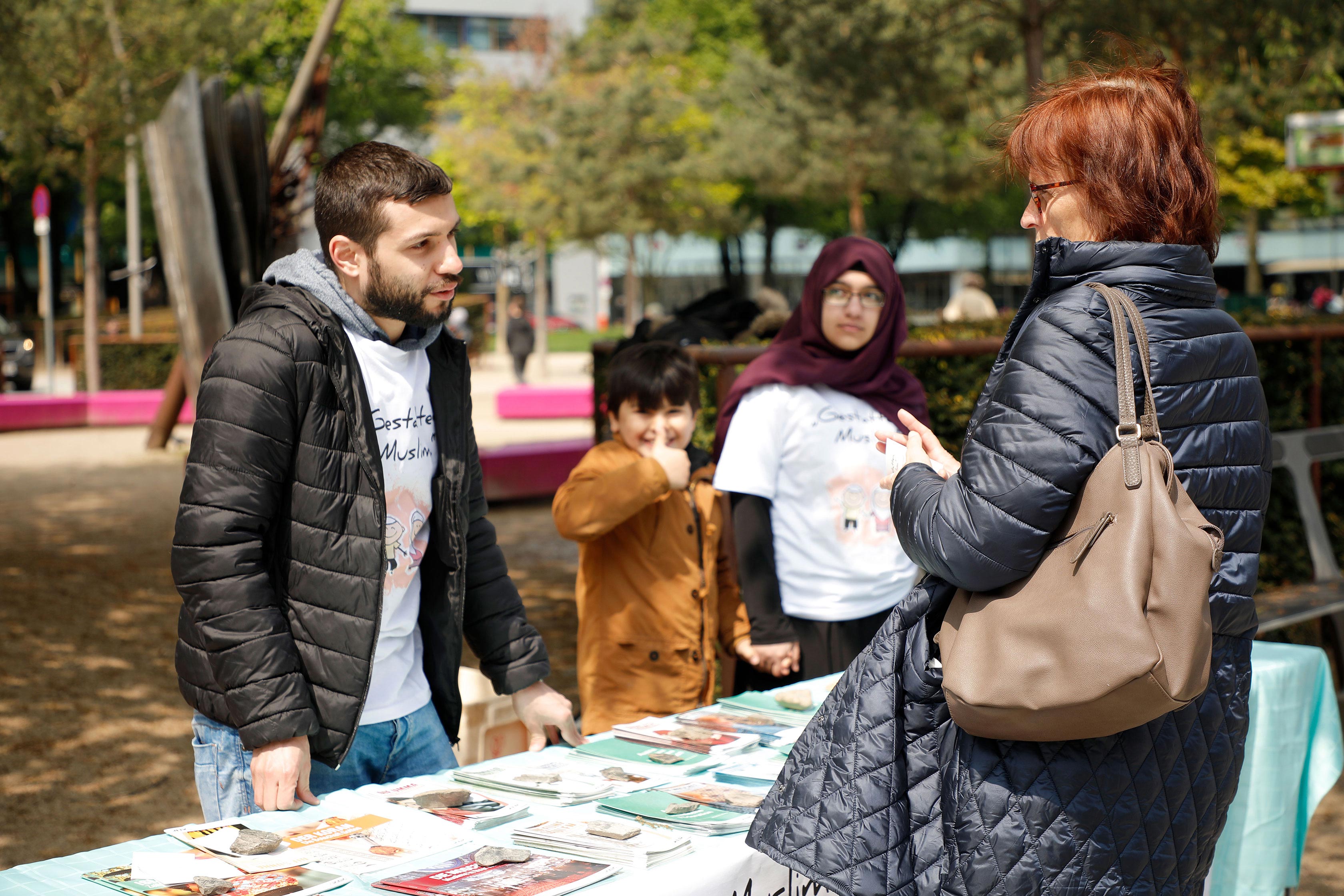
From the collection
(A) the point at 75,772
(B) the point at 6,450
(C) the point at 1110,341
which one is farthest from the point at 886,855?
(B) the point at 6,450

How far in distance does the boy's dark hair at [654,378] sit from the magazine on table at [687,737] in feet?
3.43

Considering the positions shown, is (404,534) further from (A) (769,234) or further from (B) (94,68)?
(A) (769,234)

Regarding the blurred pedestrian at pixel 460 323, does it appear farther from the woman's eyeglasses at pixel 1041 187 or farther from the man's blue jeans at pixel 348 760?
the woman's eyeglasses at pixel 1041 187

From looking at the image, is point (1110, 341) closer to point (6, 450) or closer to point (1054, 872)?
point (1054, 872)

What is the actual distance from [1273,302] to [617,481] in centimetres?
4444

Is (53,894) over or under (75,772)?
over

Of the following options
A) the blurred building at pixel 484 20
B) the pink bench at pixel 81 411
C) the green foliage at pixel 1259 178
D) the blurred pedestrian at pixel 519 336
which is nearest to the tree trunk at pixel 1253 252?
the green foliage at pixel 1259 178

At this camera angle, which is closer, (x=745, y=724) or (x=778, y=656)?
(x=745, y=724)

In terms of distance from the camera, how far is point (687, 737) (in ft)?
9.06

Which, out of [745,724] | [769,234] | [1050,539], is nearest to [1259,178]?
[769,234]

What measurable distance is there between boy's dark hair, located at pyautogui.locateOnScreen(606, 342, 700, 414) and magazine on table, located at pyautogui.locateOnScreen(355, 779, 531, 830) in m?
1.45

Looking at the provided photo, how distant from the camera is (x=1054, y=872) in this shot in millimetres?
1797

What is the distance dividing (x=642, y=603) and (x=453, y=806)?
4.39 feet

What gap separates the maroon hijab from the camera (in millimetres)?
3682
